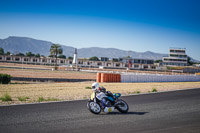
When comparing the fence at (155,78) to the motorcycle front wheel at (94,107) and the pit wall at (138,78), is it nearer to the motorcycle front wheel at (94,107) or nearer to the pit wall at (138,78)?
the pit wall at (138,78)

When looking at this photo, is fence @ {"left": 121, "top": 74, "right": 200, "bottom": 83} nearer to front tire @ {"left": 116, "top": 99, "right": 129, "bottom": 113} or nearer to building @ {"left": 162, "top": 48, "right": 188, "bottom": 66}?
front tire @ {"left": 116, "top": 99, "right": 129, "bottom": 113}

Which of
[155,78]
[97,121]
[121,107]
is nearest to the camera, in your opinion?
[97,121]

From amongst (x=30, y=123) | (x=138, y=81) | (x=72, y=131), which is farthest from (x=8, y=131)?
(x=138, y=81)

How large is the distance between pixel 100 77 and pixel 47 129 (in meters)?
22.8

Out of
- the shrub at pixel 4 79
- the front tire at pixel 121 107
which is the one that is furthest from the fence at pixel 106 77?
the front tire at pixel 121 107

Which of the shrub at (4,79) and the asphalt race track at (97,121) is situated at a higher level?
the shrub at (4,79)

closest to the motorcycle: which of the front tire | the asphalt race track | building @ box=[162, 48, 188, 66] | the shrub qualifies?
the front tire

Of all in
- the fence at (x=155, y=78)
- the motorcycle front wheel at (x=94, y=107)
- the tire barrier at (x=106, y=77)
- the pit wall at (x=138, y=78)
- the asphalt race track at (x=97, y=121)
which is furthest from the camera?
the fence at (x=155, y=78)

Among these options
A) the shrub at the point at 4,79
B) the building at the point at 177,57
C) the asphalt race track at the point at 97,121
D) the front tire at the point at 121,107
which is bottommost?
the asphalt race track at the point at 97,121

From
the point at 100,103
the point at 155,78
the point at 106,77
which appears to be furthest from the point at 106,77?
the point at 100,103

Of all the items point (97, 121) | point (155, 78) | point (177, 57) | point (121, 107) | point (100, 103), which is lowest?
point (97, 121)

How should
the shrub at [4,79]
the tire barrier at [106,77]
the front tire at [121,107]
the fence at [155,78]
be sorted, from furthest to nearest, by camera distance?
1. the fence at [155,78]
2. the tire barrier at [106,77]
3. the shrub at [4,79]
4. the front tire at [121,107]

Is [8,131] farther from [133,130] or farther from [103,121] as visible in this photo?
[133,130]

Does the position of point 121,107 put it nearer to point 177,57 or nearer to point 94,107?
point 94,107
